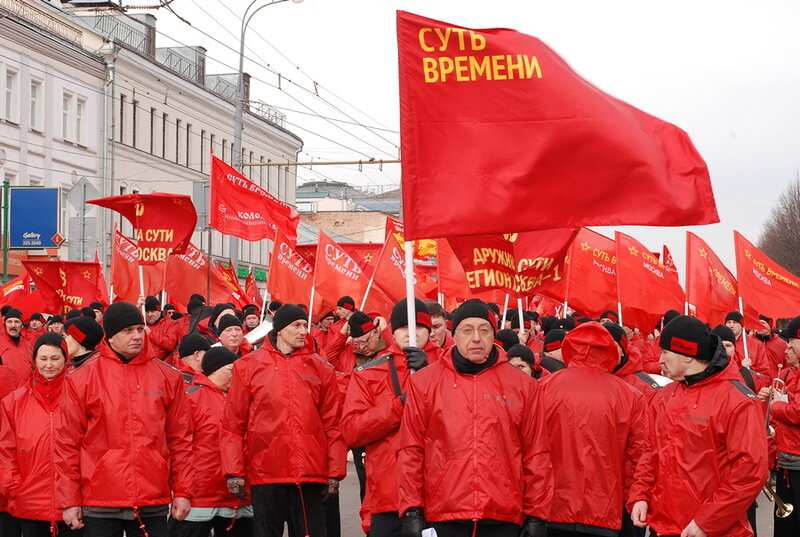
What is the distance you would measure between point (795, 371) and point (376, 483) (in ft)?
13.6

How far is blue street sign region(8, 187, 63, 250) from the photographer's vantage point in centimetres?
3322

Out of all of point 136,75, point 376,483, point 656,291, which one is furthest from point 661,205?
point 136,75

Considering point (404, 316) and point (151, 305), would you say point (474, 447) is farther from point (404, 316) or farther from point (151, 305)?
point (151, 305)

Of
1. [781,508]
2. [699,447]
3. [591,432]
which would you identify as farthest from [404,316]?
[781,508]

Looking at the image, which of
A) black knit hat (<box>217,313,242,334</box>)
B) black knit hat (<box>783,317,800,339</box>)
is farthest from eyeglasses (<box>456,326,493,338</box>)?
black knit hat (<box>217,313,242,334</box>)

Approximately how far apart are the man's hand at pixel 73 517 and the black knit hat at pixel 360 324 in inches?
118

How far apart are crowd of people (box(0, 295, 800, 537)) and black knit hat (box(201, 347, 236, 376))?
0.01 m

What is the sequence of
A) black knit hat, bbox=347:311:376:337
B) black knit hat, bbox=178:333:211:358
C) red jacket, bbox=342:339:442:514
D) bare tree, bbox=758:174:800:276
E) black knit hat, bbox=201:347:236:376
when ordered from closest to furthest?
red jacket, bbox=342:339:442:514, black knit hat, bbox=201:347:236:376, black knit hat, bbox=347:311:376:337, black knit hat, bbox=178:333:211:358, bare tree, bbox=758:174:800:276

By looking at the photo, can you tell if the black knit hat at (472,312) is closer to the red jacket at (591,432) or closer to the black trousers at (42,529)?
the red jacket at (591,432)

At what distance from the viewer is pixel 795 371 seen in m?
10.0

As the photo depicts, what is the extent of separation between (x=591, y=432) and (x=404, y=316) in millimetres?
1472

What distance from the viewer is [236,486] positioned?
26.5 feet

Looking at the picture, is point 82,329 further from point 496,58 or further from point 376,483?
point 496,58

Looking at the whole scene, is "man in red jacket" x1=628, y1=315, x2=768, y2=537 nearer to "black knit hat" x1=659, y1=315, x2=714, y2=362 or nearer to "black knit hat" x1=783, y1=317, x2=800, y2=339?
"black knit hat" x1=659, y1=315, x2=714, y2=362
